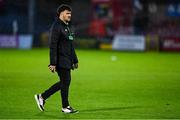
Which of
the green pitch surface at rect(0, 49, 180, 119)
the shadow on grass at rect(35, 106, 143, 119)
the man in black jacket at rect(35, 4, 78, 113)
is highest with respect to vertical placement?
the man in black jacket at rect(35, 4, 78, 113)

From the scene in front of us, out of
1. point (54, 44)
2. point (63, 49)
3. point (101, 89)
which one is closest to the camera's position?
point (54, 44)

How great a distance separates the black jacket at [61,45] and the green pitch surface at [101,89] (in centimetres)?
102

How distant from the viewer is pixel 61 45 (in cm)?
1130

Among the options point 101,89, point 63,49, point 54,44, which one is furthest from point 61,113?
point 101,89

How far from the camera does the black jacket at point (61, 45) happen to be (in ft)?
36.6

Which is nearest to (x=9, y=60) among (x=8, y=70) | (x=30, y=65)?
(x=30, y=65)

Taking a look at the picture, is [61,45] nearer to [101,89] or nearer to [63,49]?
[63,49]

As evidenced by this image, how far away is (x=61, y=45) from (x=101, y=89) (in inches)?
171

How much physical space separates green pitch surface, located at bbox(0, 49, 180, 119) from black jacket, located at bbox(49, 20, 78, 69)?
1018 mm

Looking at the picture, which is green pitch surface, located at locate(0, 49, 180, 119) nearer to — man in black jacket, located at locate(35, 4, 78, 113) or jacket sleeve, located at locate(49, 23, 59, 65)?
man in black jacket, located at locate(35, 4, 78, 113)

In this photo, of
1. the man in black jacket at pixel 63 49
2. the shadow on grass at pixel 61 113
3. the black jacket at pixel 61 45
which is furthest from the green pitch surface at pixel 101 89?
the black jacket at pixel 61 45

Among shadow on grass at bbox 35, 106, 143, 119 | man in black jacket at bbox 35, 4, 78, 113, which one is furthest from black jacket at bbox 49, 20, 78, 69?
shadow on grass at bbox 35, 106, 143, 119

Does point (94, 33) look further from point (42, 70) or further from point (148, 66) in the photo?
point (42, 70)

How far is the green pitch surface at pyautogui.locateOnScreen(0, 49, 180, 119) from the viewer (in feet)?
37.6
